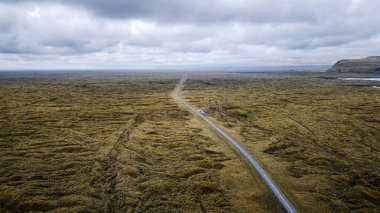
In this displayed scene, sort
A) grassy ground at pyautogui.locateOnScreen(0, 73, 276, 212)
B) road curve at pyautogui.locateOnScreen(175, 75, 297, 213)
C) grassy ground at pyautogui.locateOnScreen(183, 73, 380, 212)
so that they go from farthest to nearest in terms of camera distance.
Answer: grassy ground at pyautogui.locateOnScreen(183, 73, 380, 212) → grassy ground at pyautogui.locateOnScreen(0, 73, 276, 212) → road curve at pyautogui.locateOnScreen(175, 75, 297, 213)

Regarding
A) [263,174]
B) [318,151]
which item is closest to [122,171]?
[263,174]

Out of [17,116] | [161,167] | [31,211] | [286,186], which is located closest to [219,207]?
[286,186]

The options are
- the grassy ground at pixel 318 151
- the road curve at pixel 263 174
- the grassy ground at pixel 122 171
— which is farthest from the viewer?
the grassy ground at pixel 318 151

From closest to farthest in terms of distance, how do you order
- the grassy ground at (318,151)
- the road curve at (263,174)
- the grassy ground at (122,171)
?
1. the road curve at (263,174)
2. the grassy ground at (122,171)
3. the grassy ground at (318,151)

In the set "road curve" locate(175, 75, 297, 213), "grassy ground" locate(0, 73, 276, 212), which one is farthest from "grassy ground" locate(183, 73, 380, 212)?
"grassy ground" locate(0, 73, 276, 212)

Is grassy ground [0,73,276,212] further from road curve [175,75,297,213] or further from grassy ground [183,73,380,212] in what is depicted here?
grassy ground [183,73,380,212]

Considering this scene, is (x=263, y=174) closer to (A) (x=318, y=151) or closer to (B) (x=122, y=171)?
(A) (x=318, y=151)

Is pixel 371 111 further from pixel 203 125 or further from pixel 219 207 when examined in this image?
pixel 219 207

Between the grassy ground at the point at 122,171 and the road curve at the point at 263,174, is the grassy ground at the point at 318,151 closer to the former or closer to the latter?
the road curve at the point at 263,174

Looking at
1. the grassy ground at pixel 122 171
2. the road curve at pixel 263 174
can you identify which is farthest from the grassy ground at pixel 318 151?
Answer: the grassy ground at pixel 122 171

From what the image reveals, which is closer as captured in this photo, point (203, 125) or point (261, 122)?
point (203, 125)

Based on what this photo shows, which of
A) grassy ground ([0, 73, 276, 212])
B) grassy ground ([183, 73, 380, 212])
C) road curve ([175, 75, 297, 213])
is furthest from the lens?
grassy ground ([183, 73, 380, 212])
